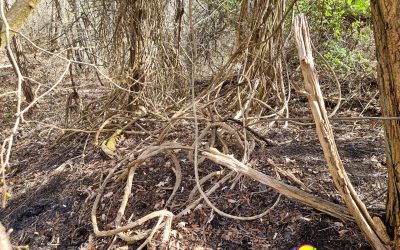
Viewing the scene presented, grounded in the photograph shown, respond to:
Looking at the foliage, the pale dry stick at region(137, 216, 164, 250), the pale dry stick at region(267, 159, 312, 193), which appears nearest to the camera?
the pale dry stick at region(137, 216, 164, 250)

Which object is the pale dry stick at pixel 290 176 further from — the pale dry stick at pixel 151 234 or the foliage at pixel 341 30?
the foliage at pixel 341 30

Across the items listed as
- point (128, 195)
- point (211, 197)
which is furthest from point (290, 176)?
point (128, 195)

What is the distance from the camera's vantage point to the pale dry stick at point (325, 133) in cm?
131

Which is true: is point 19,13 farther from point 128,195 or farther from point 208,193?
point 208,193

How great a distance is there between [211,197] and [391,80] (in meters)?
1.19

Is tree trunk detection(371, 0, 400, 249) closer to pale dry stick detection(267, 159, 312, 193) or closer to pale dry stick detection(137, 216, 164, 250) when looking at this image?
pale dry stick detection(267, 159, 312, 193)

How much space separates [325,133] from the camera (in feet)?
4.51

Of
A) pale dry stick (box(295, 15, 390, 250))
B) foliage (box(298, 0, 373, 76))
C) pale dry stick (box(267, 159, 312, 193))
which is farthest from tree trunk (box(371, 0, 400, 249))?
foliage (box(298, 0, 373, 76))

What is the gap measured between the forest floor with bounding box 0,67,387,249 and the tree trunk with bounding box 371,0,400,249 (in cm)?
23

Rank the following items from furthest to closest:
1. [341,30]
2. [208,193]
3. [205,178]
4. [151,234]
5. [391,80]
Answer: [341,30] < [205,178] < [208,193] < [151,234] < [391,80]

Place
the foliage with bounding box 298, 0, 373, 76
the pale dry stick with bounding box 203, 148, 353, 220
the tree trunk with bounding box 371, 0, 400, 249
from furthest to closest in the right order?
the foliage with bounding box 298, 0, 373, 76
the pale dry stick with bounding box 203, 148, 353, 220
the tree trunk with bounding box 371, 0, 400, 249

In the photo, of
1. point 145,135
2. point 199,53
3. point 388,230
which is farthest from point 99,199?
point 199,53

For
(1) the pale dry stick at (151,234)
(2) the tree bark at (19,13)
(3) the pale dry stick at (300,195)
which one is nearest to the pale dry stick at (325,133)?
(3) the pale dry stick at (300,195)

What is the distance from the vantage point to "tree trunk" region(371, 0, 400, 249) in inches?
A: 46.5
